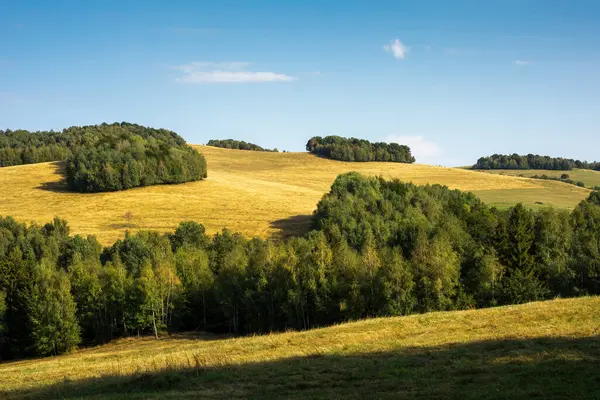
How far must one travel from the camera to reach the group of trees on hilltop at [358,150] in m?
173

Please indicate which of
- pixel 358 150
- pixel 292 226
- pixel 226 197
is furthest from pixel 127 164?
pixel 358 150

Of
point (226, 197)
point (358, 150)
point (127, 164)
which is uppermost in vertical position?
point (358, 150)

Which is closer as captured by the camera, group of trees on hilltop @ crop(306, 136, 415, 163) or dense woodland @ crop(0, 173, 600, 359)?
dense woodland @ crop(0, 173, 600, 359)

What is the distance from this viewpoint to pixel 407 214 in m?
84.7

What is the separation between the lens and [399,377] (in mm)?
19156

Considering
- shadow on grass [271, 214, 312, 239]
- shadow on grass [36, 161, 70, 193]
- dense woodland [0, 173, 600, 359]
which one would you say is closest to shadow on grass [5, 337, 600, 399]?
dense woodland [0, 173, 600, 359]

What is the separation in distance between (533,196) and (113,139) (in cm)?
10448

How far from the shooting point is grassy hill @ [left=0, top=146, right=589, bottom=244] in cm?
9600

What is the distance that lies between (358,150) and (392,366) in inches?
6087

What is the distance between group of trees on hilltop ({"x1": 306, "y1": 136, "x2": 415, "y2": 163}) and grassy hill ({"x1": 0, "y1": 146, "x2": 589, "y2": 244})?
40.0ft

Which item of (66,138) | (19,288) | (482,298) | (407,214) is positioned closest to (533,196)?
(407,214)

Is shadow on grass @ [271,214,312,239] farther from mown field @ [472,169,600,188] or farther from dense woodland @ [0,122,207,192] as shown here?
mown field @ [472,169,600,188]

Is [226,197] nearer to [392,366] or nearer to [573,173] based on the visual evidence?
[392,366]

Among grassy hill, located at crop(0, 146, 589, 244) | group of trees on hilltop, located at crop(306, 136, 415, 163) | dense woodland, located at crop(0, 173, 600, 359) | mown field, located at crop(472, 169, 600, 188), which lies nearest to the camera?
dense woodland, located at crop(0, 173, 600, 359)
